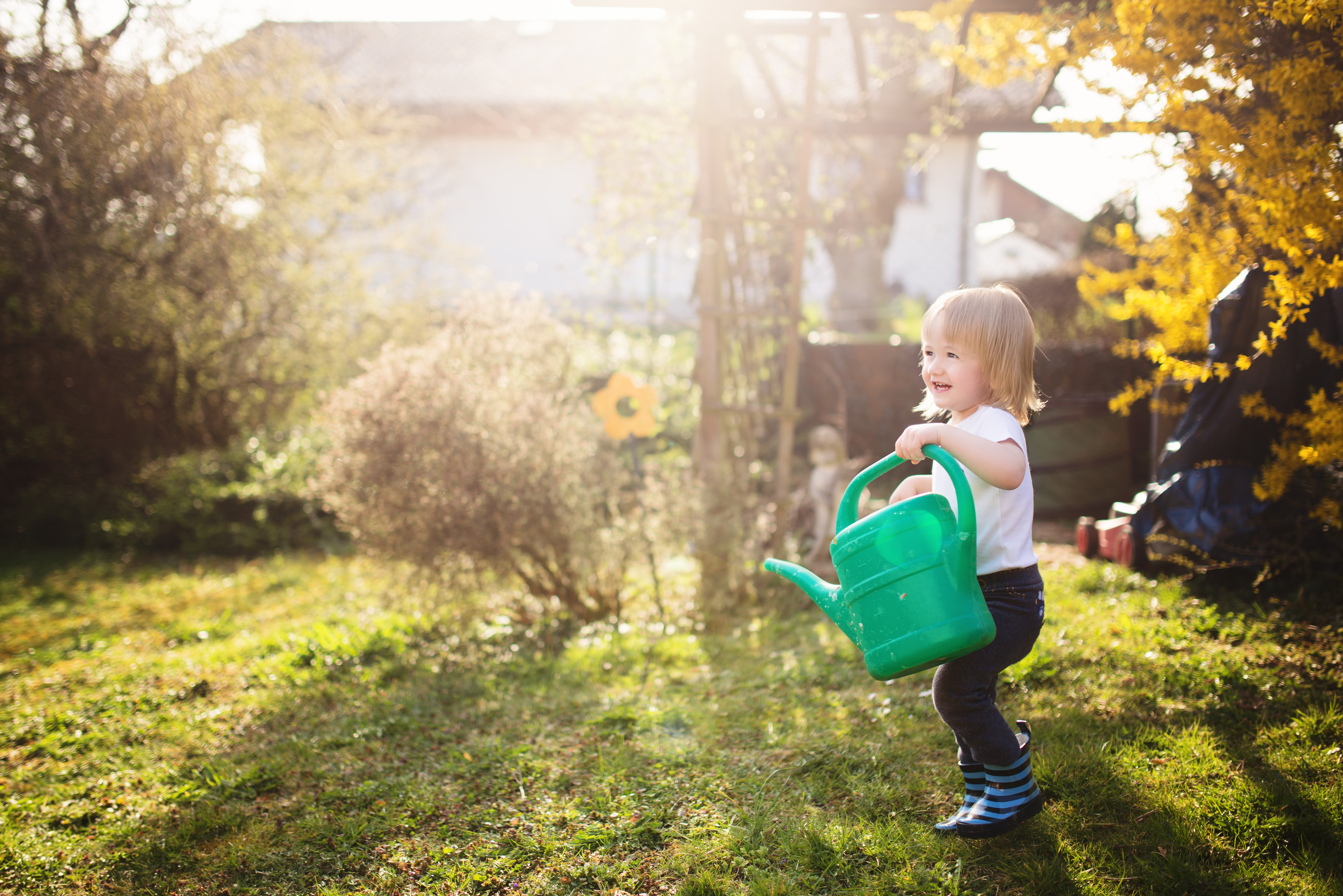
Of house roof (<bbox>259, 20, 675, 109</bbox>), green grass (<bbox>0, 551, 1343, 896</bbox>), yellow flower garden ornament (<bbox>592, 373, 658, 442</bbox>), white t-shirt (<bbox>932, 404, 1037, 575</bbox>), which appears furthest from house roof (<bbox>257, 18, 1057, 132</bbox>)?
white t-shirt (<bbox>932, 404, 1037, 575</bbox>)

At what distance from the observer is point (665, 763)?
2.53 m

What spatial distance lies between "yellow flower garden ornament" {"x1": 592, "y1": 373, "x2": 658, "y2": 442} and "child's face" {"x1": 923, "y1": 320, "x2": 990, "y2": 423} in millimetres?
2602

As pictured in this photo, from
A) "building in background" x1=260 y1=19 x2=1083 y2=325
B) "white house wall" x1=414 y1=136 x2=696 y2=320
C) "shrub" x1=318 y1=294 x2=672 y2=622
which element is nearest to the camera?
"shrub" x1=318 y1=294 x2=672 y2=622

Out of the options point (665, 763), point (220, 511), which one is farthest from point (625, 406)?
point (220, 511)

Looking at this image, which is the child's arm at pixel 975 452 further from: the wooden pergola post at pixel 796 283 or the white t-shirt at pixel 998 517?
the wooden pergola post at pixel 796 283

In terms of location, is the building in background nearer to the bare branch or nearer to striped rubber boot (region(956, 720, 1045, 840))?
the bare branch

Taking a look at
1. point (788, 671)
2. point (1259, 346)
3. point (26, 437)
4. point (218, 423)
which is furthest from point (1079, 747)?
point (26, 437)

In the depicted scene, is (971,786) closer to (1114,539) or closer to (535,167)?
(1114,539)

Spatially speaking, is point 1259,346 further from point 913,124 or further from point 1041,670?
point 913,124

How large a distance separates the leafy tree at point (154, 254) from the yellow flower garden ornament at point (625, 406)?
4.15 meters

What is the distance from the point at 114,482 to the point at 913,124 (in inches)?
272

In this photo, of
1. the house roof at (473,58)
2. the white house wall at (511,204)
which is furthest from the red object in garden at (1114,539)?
the house roof at (473,58)

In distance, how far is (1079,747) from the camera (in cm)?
227

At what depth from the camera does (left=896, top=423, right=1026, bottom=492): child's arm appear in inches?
68.5
